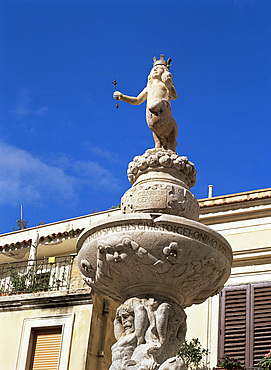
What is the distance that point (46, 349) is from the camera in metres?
13.9

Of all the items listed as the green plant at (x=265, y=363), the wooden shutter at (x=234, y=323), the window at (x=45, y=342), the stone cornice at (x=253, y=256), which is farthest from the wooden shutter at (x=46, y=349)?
the green plant at (x=265, y=363)

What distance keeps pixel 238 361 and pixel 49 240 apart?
26.8 ft

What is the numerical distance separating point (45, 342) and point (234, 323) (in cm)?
394

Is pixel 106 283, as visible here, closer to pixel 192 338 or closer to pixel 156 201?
pixel 156 201

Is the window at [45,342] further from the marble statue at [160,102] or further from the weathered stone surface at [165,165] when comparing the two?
the weathered stone surface at [165,165]

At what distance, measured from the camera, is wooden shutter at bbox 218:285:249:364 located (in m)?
12.6

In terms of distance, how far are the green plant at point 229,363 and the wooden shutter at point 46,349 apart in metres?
3.49

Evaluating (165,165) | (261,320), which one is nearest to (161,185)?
(165,165)

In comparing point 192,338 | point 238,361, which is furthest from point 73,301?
point 238,361

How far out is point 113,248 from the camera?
7062mm

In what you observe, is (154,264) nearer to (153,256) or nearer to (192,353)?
(153,256)

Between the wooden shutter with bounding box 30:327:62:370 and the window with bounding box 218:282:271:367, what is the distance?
336 cm

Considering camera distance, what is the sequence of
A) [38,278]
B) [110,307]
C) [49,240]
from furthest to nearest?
1. [49,240]
2. [38,278]
3. [110,307]

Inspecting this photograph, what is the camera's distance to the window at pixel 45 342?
13578mm
